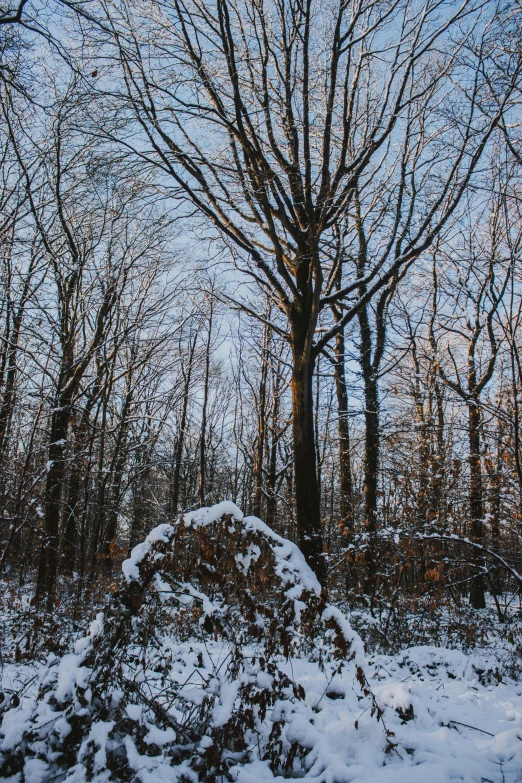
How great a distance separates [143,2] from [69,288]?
17.0ft

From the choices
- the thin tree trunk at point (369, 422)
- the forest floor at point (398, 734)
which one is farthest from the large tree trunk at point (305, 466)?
the thin tree trunk at point (369, 422)

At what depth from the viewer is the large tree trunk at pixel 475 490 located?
7941 mm

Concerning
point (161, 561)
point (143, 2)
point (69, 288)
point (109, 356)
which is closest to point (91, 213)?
point (69, 288)

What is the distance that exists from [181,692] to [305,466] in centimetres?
372

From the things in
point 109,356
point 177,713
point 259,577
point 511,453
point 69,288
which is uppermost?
point 69,288

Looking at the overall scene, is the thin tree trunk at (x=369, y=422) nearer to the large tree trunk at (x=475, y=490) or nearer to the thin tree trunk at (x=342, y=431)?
the thin tree trunk at (x=342, y=431)

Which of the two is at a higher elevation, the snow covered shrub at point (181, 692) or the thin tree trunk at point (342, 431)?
the thin tree trunk at point (342, 431)

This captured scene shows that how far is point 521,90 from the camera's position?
532 cm

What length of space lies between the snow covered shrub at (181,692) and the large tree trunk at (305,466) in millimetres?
2647

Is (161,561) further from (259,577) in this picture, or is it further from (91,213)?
(91,213)

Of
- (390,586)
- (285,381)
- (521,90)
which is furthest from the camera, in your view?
(285,381)

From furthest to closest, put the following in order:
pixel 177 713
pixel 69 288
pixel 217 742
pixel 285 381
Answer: pixel 285 381
pixel 69 288
pixel 177 713
pixel 217 742

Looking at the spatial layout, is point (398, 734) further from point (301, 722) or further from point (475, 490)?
point (475, 490)

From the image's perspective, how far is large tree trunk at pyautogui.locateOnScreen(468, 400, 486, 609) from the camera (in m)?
7.94
